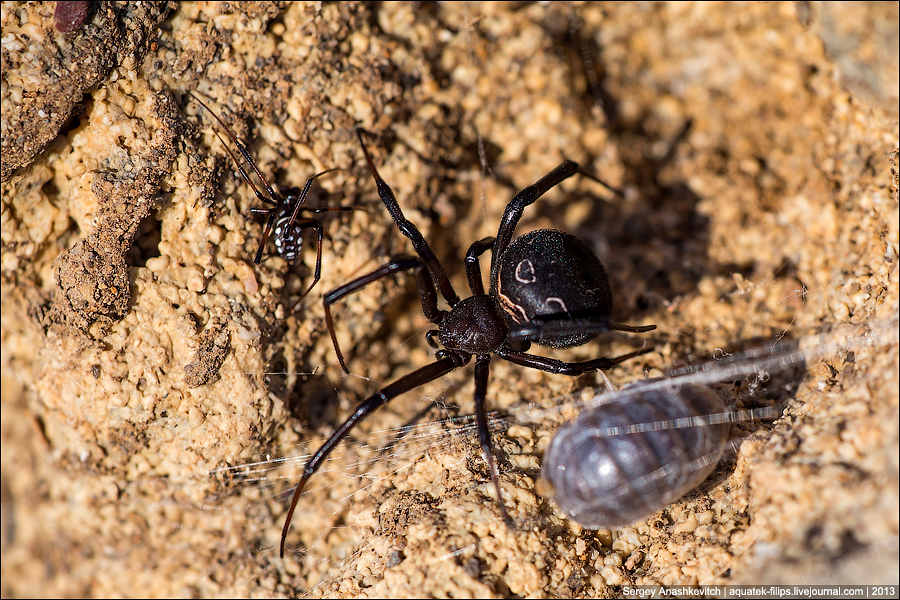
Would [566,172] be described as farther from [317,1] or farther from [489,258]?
[317,1]

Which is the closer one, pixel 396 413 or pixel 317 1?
pixel 317 1

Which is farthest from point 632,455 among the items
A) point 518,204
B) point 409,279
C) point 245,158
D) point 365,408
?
point 245,158

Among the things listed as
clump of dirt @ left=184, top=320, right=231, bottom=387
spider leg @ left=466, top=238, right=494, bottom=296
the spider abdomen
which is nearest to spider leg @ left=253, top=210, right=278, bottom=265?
clump of dirt @ left=184, top=320, right=231, bottom=387

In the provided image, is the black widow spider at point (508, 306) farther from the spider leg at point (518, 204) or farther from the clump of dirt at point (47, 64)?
the clump of dirt at point (47, 64)

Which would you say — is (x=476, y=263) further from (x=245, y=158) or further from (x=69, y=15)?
(x=69, y=15)

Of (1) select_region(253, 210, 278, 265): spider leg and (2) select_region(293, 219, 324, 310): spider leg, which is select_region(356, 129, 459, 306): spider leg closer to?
(2) select_region(293, 219, 324, 310): spider leg

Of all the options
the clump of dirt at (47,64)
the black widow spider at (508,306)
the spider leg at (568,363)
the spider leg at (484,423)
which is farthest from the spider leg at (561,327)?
the clump of dirt at (47,64)

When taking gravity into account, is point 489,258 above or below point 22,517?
above

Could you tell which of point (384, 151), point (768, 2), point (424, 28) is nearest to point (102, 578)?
point (384, 151)
